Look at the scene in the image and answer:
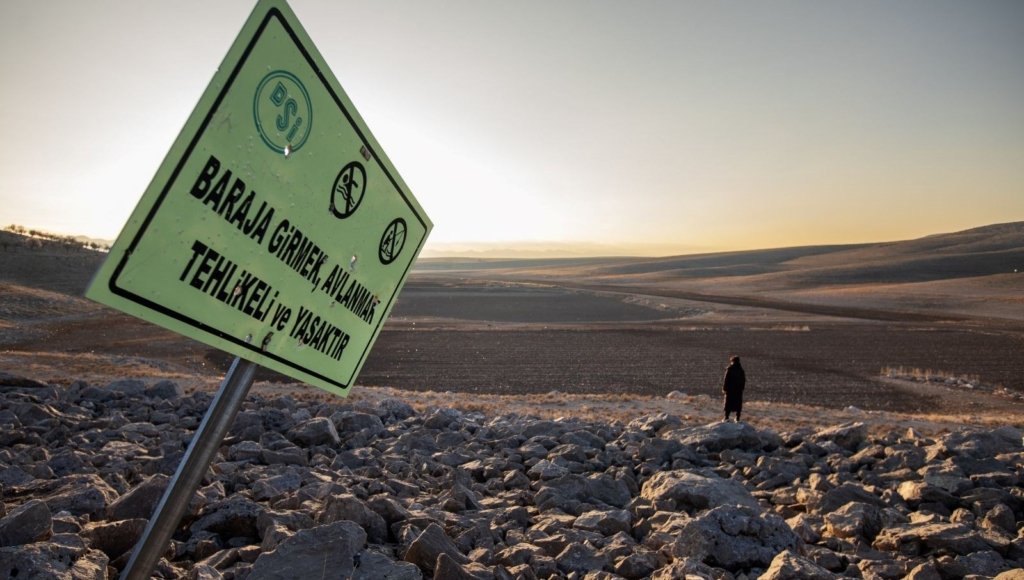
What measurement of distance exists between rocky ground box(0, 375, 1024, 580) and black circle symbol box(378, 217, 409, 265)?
2047 millimetres

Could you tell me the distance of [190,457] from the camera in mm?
1709

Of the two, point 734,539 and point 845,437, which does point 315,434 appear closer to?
point 734,539

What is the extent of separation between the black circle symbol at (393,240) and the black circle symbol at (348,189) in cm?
22

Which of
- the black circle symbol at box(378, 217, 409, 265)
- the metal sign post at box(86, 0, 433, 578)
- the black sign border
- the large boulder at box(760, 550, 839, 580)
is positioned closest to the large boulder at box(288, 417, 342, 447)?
the large boulder at box(760, 550, 839, 580)

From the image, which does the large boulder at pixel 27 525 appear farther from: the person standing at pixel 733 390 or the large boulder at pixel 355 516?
the person standing at pixel 733 390

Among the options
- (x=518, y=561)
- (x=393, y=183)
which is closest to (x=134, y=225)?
(x=393, y=183)

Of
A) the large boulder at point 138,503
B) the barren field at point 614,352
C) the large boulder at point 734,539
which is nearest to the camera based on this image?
the large boulder at point 138,503

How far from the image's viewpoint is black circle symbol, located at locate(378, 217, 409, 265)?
2.18 metres

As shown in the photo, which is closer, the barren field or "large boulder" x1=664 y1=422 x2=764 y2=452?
"large boulder" x1=664 y1=422 x2=764 y2=452

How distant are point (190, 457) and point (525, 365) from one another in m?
22.7

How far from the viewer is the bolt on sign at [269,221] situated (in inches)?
54.9

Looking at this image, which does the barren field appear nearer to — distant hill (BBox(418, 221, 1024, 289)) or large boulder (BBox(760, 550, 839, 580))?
large boulder (BBox(760, 550, 839, 580))

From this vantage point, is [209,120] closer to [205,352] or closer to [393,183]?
[393,183]

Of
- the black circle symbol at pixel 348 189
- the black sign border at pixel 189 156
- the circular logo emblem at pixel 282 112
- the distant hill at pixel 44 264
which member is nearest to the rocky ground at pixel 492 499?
the black sign border at pixel 189 156
